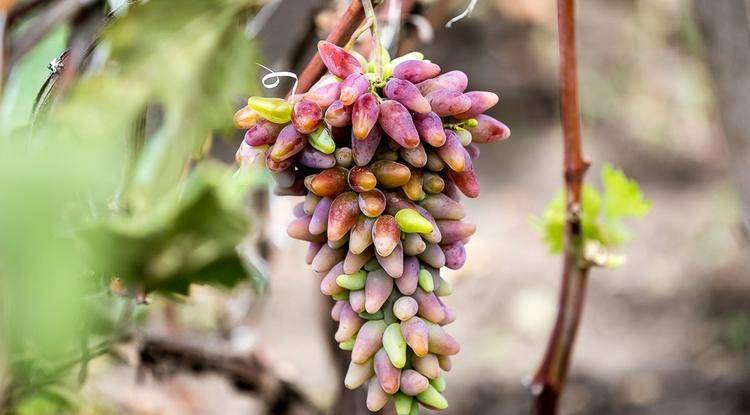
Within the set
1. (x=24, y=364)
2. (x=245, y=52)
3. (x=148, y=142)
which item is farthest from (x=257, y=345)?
(x=245, y=52)

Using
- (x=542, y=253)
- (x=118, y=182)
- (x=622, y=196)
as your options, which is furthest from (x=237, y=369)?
(x=542, y=253)

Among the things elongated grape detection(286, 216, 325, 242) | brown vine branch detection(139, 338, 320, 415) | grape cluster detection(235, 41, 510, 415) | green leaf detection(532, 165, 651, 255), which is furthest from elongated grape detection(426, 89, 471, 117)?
brown vine branch detection(139, 338, 320, 415)

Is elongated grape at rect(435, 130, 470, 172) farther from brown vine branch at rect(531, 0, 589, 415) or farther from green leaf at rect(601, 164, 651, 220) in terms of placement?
green leaf at rect(601, 164, 651, 220)

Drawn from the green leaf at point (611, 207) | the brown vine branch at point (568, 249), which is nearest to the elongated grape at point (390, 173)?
the brown vine branch at point (568, 249)

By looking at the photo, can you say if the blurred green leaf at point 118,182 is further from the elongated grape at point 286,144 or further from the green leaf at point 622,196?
the green leaf at point 622,196

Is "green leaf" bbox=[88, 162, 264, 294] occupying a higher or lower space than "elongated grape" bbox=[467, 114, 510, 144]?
higher

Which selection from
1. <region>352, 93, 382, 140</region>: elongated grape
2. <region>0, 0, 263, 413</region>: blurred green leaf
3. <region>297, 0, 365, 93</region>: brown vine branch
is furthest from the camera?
<region>297, 0, 365, 93</region>: brown vine branch

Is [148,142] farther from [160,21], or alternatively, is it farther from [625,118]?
[625,118]
